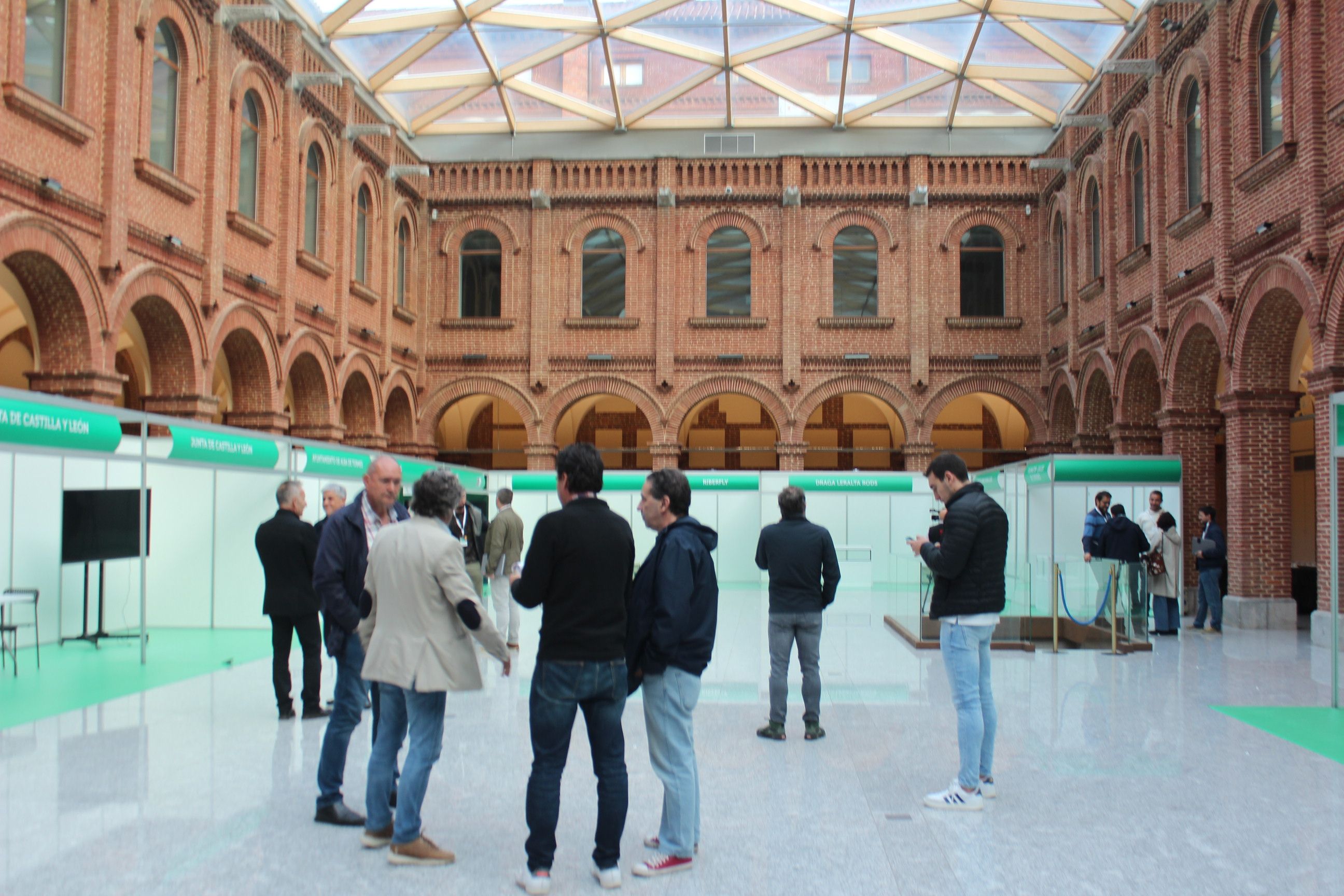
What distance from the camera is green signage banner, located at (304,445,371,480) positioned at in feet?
43.0

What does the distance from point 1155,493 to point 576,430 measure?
1797 cm

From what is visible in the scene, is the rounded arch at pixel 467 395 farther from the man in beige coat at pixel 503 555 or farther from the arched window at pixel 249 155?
the man in beige coat at pixel 503 555

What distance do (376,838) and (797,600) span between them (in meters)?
3.35

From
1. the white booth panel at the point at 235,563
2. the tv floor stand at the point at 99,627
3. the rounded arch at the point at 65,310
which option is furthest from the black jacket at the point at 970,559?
the rounded arch at the point at 65,310

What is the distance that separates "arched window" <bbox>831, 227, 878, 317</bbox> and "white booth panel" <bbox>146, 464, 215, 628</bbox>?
15415 millimetres

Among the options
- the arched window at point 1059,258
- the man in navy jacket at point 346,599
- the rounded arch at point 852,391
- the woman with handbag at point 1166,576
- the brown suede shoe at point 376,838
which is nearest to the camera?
the brown suede shoe at point 376,838

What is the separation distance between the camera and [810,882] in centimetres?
456

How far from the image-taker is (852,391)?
2423 centimetres

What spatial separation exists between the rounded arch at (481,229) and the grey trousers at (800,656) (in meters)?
18.8

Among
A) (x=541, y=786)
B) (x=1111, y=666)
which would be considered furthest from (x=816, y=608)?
(x=1111, y=666)

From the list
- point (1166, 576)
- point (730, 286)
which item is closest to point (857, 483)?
point (730, 286)

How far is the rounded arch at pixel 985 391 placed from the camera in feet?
78.2

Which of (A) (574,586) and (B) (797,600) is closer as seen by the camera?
(A) (574,586)

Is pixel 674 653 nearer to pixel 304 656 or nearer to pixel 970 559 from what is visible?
pixel 970 559
